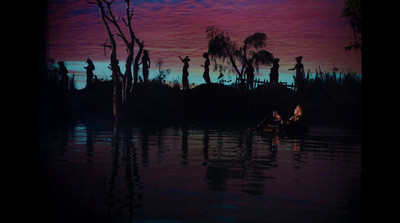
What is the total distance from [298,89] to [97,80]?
10884mm

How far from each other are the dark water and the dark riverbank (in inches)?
551

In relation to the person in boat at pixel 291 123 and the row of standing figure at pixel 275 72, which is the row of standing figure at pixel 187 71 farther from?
the person in boat at pixel 291 123

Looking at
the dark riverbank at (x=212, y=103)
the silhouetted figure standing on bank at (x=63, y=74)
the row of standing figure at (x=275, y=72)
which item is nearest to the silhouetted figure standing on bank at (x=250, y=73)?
the row of standing figure at (x=275, y=72)

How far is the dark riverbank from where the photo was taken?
2216 cm

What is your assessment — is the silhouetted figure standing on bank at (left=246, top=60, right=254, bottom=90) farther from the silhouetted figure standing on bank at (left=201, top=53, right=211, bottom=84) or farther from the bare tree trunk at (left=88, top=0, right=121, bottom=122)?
the bare tree trunk at (left=88, top=0, right=121, bottom=122)

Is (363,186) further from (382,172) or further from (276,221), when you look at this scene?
(276,221)

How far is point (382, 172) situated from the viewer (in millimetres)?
4809

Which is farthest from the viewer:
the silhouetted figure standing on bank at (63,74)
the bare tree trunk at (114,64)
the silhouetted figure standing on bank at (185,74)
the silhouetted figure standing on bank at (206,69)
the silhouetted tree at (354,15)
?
the silhouetted figure standing on bank at (206,69)

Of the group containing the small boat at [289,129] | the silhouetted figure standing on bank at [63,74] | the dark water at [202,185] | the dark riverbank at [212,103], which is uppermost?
the silhouetted figure standing on bank at [63,74]

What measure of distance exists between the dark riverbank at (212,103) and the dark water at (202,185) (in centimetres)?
1399

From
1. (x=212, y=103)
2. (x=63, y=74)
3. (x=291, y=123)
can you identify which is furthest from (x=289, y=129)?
(x=63, y=74)

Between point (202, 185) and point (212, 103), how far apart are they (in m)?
18.4

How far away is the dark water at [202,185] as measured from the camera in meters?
3.89

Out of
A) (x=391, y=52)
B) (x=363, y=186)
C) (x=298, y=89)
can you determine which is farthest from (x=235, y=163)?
(x=298, y=89)
